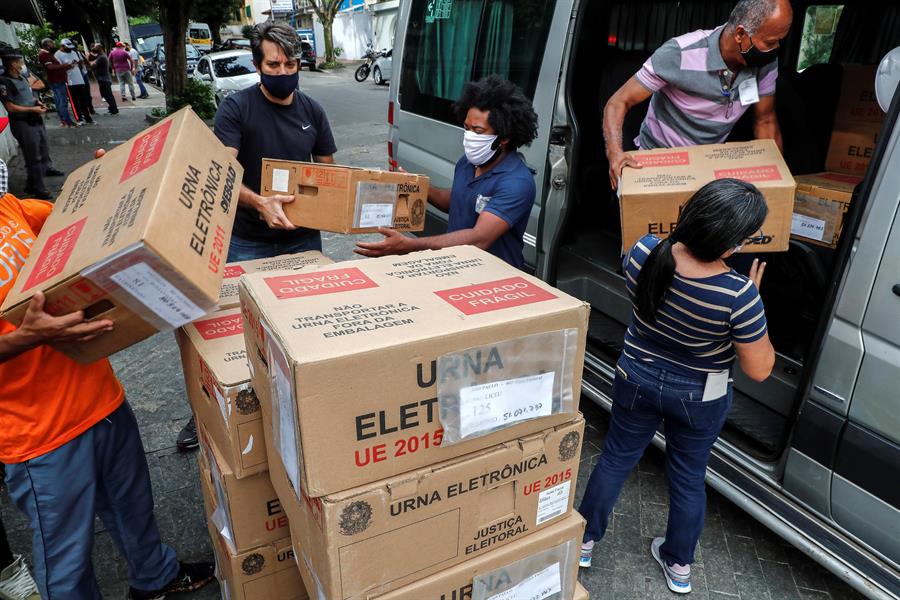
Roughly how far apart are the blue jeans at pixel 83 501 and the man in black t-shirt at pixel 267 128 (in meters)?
0.96

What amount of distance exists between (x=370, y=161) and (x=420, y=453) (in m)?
8.22

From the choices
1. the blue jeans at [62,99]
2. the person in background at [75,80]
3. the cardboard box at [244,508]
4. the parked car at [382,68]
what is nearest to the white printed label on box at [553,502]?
the cardboard box at [244,508]

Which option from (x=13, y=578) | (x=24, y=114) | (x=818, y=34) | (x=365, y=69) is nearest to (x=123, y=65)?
(x=365, y=69)

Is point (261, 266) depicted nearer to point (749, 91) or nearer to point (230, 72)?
point (749, 91)

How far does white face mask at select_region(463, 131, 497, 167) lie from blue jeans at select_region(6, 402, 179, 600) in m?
1.58

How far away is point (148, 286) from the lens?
129 cm

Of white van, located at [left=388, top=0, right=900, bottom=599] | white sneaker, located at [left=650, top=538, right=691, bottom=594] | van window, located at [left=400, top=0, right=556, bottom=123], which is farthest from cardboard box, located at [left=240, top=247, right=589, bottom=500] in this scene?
van window, located at [left=400, top=0, right=556, bottom=123]

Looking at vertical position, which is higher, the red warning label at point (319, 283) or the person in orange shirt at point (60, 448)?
the red warning label at point (319, 283)

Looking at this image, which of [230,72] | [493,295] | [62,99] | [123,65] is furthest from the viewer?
[123,65]

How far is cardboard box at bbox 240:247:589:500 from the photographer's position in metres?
1.11

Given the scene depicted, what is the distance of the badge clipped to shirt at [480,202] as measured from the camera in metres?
2.37

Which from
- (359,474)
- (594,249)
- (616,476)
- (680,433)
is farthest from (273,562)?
(594,249)

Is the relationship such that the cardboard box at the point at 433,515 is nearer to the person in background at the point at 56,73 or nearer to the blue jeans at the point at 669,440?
the blue jeans at the point at 669,440

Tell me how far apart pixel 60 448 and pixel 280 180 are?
124 cm
